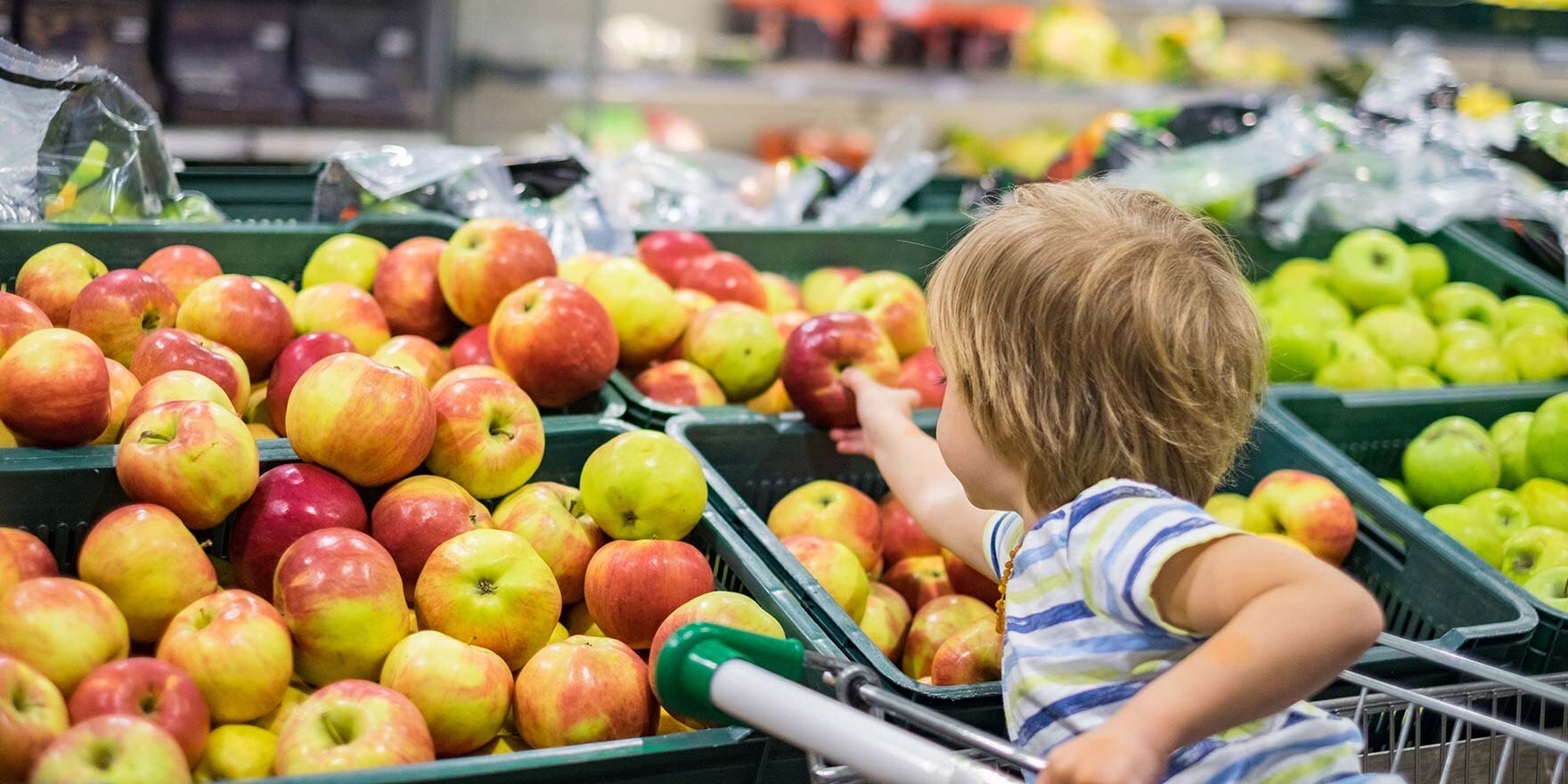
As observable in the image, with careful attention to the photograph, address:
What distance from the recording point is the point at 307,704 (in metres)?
1.15

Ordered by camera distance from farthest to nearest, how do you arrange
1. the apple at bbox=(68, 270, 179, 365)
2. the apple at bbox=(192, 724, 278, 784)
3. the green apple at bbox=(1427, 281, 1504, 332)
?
the green apple at bbox=(1427, 281, 1504, 332)
the apple at bbox=(68, 270, 179, 365)
the apple at bbox=(192, 724, 278, 784)

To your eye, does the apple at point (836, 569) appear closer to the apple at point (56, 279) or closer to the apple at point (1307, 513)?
the apple at point (1307, 513)

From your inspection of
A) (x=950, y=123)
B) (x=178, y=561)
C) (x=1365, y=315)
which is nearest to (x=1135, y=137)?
(x=1365, y=315)

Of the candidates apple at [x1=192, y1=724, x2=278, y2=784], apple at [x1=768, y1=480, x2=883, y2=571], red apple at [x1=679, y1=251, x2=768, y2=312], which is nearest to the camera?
apple at [x1=192, y1=724, x2=278, y2=784]

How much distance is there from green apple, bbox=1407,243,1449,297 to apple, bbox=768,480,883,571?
4.92 ft

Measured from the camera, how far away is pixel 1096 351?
1154mm

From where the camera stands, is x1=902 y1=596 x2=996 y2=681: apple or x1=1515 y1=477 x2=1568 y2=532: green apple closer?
x1=902 y1=596 x2=996 y2=681: apple

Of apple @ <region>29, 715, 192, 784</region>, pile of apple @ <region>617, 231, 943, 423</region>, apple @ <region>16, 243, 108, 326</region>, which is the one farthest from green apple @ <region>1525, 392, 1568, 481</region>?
apple @ <region>16, 243, 108, 326</region>

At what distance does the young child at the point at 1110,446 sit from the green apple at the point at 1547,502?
3.19ft

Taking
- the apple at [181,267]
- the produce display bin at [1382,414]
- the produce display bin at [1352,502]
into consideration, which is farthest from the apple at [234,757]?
the produce display bin at [1382,414]

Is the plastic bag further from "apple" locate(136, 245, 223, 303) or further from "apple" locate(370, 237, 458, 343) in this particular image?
"apple" locate(370, 237, 458, 343)

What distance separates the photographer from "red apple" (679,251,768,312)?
2.22 metres

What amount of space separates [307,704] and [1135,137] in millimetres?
2403

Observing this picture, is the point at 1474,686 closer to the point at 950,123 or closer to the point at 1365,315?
the point at 1365,315
